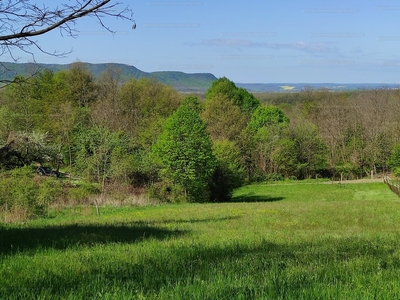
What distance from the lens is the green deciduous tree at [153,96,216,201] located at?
47.2m

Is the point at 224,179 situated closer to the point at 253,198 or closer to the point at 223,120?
the point at 253,198

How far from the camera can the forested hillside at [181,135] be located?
48.0 metres

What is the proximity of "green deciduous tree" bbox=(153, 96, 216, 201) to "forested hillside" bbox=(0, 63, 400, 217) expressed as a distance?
4.4 inches

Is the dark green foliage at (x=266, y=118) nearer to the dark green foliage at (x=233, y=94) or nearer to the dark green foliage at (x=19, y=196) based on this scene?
the dark green foliage at (x=233, y=94)

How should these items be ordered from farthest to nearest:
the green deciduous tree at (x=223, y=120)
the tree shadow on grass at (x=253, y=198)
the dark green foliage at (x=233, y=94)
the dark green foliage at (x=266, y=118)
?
the dark green foliage at (x=233, y=94), the dark green foliage at (x=266, y=118), the green deciduous tree at (x=223, y=120), the tree shadow on grass at (x=253, y=198)

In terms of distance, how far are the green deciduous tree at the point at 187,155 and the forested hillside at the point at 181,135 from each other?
0.11 metres

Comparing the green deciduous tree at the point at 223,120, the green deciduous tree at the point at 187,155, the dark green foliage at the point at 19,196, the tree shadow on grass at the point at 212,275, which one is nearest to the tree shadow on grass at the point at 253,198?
the green deciduous tree at the point at 187,155

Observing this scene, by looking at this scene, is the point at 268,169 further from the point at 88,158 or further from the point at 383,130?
the point at 88,158

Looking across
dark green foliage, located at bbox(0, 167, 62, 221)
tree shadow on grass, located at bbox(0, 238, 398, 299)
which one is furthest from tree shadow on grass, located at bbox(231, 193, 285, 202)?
tree shadow on grass, located at bbox(0, 238, 398, 299)

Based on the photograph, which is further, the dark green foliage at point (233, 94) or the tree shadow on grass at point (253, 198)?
the dark green foliage at point (233, 94)

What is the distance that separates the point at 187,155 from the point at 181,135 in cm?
270

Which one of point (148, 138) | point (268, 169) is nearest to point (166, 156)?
point (148, 138)

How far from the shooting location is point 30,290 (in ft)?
14.4

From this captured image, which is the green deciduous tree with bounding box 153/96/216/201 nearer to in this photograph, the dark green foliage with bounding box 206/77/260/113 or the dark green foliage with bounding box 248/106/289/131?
the dark green foliage with bounding box 248/106/289/131
